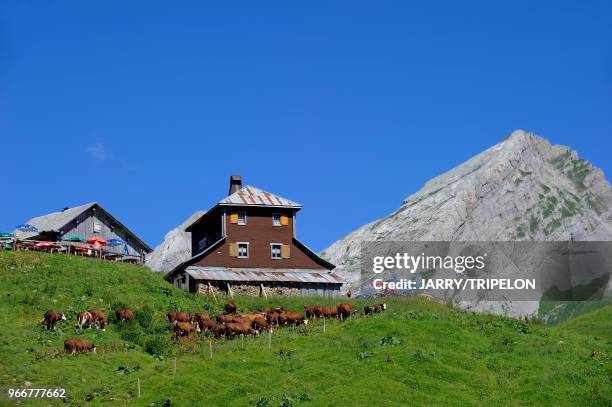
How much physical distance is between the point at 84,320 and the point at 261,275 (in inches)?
1072

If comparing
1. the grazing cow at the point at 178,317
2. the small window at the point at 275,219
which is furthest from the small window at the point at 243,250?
the grazing cow at the point at 178,317

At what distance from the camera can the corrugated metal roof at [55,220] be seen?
90562 mm

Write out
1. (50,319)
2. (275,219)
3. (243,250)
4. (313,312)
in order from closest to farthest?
(50,319) < (313,312) < (243,250) < (275,219)

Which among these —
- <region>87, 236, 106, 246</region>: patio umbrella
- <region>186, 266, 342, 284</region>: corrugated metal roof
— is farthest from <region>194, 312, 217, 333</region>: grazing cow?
<region>87, 236, 106, 246</region>: patio umbrella

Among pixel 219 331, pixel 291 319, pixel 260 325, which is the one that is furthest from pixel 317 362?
pixel 291 319

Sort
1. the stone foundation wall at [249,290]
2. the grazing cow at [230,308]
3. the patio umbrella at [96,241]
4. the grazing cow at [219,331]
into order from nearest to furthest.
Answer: the grazing cow at [219,331] → the grazing cow at [230,308] → the stone foundation wall at [249,290] → the patio umbrella at [96,241]

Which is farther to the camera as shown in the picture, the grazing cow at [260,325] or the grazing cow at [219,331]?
the grazing cow at [260,325]

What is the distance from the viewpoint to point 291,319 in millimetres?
62719

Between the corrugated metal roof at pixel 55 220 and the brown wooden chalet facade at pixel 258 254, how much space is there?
10.9 m

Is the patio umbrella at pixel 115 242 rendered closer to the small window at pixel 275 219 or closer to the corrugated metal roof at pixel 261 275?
the corrugated metal roof at pixel 261 275

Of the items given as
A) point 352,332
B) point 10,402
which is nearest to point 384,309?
point 352,332

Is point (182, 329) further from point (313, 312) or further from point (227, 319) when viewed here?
point (313, 312)

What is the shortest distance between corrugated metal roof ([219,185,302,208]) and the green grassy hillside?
78.8ft

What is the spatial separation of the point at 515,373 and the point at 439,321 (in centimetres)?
814
